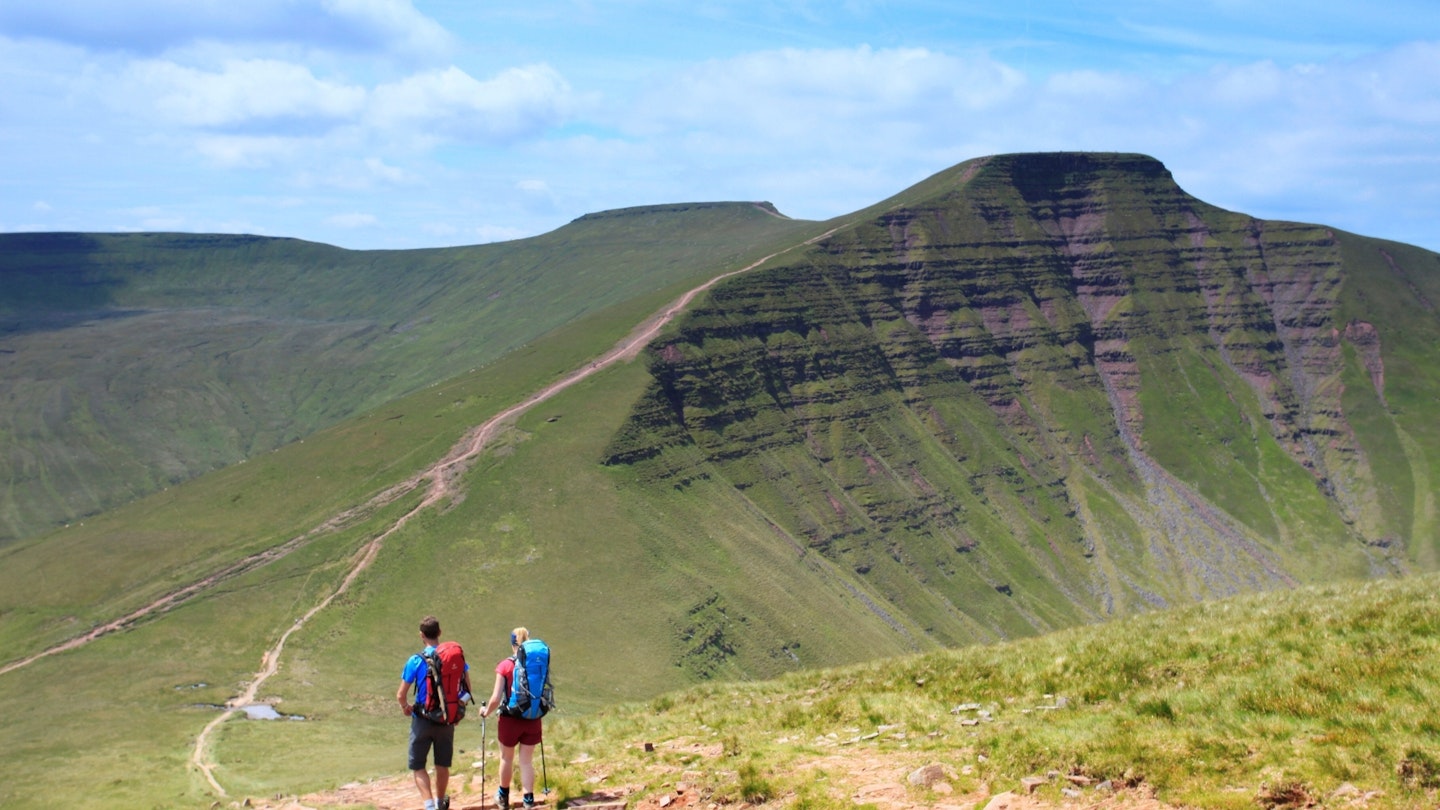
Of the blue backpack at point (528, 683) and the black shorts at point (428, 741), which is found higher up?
the blue backpack at point (528, 683)

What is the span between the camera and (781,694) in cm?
3155

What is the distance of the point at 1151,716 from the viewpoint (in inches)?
737

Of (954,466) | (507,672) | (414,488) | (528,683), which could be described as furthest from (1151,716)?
(954,466)

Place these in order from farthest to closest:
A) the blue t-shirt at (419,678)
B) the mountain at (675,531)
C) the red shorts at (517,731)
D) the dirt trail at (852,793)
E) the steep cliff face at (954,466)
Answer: the steep cliff face at (954,466)
the mountain at (675,531)
the red shorts at (517,731)
the blue t-shirt at (419,678)
the dirt trail at (852,793)

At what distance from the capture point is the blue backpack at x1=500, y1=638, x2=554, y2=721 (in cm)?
1903

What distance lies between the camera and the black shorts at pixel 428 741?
1925cm

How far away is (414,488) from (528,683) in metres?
105

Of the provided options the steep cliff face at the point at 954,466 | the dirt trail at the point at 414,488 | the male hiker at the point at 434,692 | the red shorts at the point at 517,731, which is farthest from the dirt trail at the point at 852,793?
the steep cliff face at the point at 954,466

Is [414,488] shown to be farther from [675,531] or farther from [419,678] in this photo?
[419,678]

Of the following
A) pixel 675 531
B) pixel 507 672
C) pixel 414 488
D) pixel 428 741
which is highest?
pixel 507 672

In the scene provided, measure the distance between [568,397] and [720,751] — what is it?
117 m

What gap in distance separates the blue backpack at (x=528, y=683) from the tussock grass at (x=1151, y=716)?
2.38 metres

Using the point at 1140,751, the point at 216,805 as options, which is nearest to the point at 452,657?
the point at 1140,751

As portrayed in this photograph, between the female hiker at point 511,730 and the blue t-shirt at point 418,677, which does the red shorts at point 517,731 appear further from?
the blue t-shirt at point 418,677
